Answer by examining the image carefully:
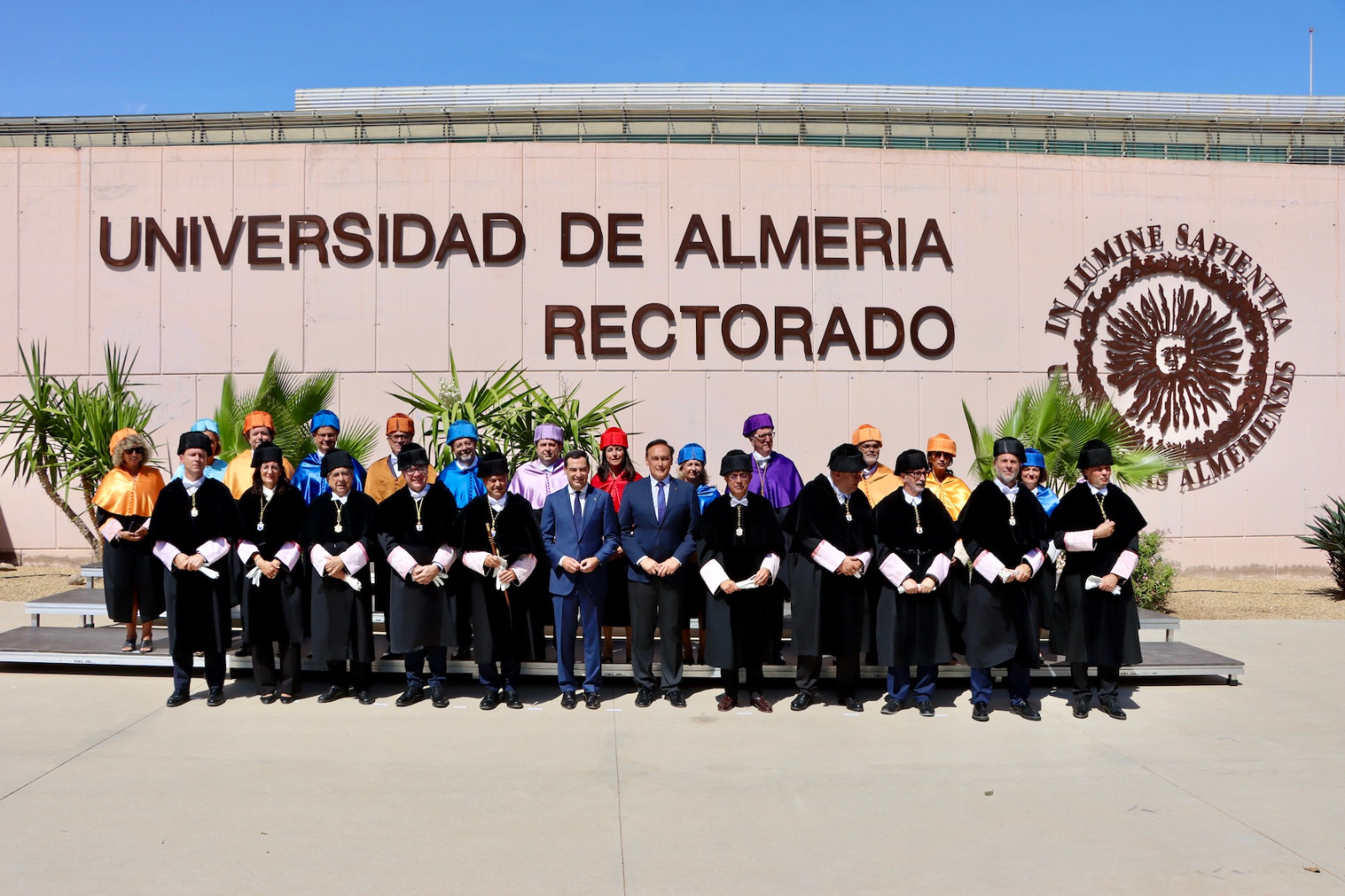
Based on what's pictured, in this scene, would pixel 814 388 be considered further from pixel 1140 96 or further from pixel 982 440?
pixel 1140 96

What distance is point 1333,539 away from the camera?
12.7 metres

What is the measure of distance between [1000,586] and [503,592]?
3254 mm

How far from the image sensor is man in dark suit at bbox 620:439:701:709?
23.3ft

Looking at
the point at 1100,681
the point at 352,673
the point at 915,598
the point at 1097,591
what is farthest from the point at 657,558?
the point at 1100,681

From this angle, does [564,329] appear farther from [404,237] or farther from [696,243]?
[404,237]

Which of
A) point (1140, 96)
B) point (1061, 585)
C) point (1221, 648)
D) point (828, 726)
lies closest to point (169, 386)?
point (828, 726)

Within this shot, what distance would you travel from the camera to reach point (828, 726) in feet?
21.5

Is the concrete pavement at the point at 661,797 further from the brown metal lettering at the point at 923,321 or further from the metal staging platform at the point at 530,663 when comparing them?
the brown metal lettering at the point at 923,321

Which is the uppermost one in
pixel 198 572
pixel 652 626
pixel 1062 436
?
pixel 1062 436

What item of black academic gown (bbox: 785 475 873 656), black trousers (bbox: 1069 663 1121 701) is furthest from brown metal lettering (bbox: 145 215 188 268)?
black trousers (bbox: 1069 663 1121 701)

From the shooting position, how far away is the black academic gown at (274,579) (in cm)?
703

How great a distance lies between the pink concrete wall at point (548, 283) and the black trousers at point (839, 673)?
5931 millimetres

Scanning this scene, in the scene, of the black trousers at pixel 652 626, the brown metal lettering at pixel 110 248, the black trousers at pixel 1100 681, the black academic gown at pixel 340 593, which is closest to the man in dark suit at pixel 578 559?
the black trousers at pixel 652 626

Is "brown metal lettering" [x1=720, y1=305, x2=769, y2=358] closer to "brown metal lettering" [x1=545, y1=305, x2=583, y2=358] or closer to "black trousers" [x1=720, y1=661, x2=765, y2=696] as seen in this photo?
"brown metal lettering" [x1=545, y1=305, x2=583, y2=358]
